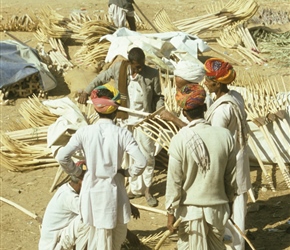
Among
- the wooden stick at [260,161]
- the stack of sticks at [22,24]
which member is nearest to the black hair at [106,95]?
the wooden stick at [260,161]

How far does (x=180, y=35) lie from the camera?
10.8 meters

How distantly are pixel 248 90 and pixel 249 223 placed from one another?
178cm

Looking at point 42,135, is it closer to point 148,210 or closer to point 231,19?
point 148,210

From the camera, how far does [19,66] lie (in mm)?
10352

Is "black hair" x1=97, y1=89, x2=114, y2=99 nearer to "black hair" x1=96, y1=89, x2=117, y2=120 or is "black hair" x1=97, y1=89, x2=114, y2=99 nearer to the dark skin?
"black hair" x1=96, y1=89, x2=117, y2=120

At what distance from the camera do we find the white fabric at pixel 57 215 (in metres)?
5.41

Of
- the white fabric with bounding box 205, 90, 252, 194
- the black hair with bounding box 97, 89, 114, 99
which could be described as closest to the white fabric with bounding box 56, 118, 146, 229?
the black hair with bounding box 97, 89, 114, 99

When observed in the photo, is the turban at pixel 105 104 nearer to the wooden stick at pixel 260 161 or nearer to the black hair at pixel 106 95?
the black hair at pixel 106 95

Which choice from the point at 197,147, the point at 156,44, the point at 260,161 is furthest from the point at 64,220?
the point at 156,44

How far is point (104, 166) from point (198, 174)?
71cm

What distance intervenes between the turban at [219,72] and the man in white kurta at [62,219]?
4.38 feet

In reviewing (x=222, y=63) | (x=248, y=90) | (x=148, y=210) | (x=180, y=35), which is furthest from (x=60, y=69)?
(x=222, y=63)

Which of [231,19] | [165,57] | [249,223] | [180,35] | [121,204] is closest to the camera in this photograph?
[121,204]

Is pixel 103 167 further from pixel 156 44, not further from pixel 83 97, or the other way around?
pixel 156 44
